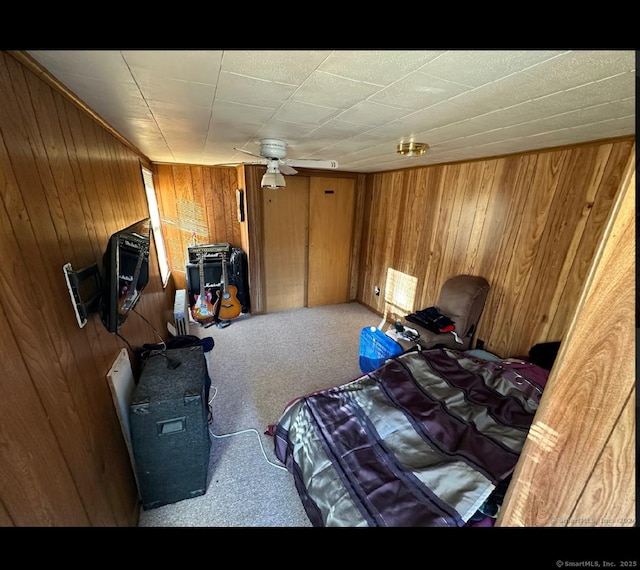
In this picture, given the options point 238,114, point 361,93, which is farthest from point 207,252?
point 361,93

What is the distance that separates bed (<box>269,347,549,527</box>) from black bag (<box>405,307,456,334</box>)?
533 millimetres

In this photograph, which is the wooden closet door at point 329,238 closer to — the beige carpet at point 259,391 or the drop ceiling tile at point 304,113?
the beige carpet at point 259,391

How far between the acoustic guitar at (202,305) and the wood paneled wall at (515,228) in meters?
2.83

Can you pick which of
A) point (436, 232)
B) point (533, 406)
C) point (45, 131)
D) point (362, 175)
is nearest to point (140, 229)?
point (45, 131)

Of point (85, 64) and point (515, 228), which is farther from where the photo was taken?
point (515, 228)

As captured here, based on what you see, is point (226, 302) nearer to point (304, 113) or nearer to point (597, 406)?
point (304, 113)

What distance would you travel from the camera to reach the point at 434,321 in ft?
8.41

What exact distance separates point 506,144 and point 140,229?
2.62 m

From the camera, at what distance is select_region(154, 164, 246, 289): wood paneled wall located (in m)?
3.71

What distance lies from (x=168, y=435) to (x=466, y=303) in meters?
2.58

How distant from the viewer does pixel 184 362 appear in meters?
1.64

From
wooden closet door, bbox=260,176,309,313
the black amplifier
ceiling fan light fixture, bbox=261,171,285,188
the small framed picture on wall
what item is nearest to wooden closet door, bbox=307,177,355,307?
wooden closet door, bbox=260,176,309,313

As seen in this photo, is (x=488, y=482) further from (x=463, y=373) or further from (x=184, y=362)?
(x=184, y=362)

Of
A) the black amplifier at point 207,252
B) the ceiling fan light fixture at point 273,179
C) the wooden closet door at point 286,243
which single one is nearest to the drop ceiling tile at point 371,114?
the ceiling fan light fixture at point 273,179
